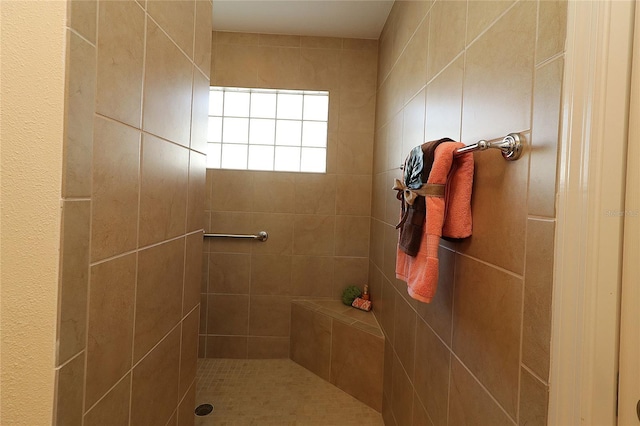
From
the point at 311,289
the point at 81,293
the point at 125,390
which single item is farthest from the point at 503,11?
the point at 311,289

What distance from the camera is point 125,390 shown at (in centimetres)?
75

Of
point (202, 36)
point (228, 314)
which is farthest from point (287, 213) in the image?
point (202, 36)

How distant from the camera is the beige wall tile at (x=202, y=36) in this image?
3.42ft

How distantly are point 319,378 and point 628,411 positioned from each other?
6.37ft

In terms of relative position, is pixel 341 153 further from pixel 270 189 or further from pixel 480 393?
pixel 480 393

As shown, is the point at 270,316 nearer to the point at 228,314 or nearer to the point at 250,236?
the point at 228,314

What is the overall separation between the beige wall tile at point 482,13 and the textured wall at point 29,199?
96 centimetres

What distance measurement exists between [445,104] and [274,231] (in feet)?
5.37

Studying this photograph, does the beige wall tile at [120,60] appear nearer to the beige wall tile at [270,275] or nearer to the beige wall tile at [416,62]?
the beige wall tile at [416,62]

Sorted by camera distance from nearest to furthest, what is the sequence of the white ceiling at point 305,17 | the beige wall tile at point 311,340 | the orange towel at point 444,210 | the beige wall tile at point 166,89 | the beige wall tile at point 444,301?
1. the beige wall tile at point 166,89
2. the orange towel at point 444,210
3. the beige wall tile at point 444,301
4. the white ceiling at point 305,17
5. the beige wall tile at point 311,340

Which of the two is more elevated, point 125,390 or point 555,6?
point 555,6

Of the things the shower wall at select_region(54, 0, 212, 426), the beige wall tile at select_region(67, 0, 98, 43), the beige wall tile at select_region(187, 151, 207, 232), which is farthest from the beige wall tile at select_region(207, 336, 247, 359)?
the beige wall tile at select_region(67, 0, 98, 43)

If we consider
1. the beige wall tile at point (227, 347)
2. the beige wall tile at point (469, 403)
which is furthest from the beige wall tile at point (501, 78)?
the beige wall tile at point (227, 347)

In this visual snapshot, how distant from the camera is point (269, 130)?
259 centimetres
